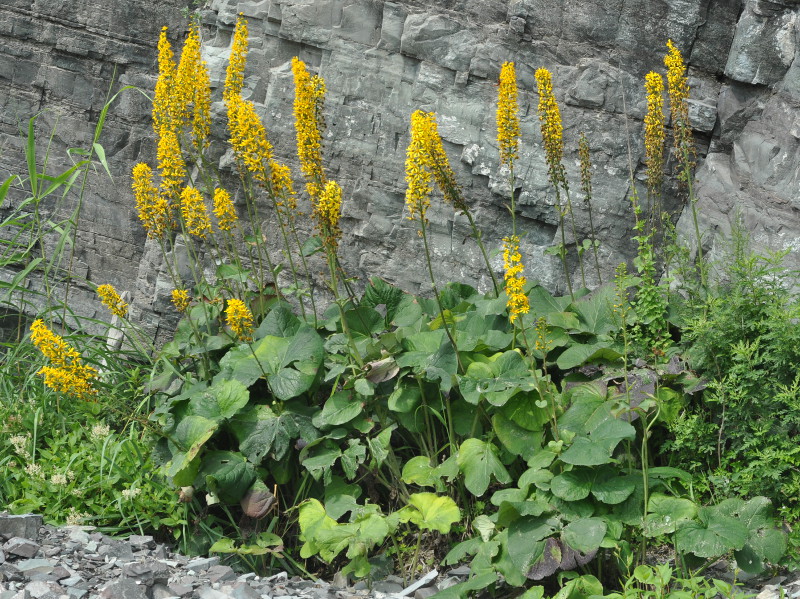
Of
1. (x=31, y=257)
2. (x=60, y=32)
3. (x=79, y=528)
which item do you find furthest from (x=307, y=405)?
(x=60, y=32)

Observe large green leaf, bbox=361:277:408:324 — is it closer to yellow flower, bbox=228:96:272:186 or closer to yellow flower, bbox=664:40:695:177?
yellow flower, bbox=228:96:272:186

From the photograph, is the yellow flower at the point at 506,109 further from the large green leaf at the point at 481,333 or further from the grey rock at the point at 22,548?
the grey rock at the point at 22,548

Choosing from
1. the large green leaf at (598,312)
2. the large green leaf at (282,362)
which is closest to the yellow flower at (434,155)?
the large green leaf at (598,312)

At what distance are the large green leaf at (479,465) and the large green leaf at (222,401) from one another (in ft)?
3.40

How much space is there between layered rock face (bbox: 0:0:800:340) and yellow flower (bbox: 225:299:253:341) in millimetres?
1378

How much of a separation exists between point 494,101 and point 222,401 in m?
2.41

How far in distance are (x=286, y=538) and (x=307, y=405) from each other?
642 mm

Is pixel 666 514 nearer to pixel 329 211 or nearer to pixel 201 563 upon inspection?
pixel 329 211

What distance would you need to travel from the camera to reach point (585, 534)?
3266mm

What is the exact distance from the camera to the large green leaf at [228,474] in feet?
12.8

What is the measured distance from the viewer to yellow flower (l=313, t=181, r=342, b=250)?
3680 mm

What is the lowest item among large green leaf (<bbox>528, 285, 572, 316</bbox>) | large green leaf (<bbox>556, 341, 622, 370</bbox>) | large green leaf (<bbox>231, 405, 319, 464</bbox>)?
large green leaf (<bbox>231, 405, 319, 464</bbox>)

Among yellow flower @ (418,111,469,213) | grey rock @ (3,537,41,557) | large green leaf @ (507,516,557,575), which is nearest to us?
large green leaf @ (507,516,557,575)

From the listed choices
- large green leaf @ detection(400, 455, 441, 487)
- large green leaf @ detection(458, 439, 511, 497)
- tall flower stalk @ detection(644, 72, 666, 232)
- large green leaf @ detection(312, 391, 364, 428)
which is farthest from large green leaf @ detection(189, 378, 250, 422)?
tall flower stalk @ detection(644, 72, 666, 232)
